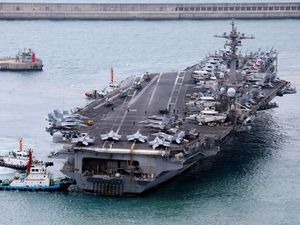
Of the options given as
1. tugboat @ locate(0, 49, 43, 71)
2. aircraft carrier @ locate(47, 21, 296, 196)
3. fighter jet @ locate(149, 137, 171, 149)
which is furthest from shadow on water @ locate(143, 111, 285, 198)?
tugboat @ locate(0, 49, 43, 71)

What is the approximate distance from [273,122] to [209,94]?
8.32 metres

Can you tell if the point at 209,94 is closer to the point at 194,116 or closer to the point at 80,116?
the point at 194,116

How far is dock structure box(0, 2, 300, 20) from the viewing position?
15125 cm

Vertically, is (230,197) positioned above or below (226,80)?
below

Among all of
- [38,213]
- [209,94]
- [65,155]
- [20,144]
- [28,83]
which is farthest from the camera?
[28,83]

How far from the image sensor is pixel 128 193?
200 ft

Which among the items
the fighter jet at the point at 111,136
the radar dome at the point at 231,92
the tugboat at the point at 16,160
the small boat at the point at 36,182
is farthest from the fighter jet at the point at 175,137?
the tugboat at the point at 16,160

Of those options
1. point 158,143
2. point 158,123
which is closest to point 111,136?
point 158,143

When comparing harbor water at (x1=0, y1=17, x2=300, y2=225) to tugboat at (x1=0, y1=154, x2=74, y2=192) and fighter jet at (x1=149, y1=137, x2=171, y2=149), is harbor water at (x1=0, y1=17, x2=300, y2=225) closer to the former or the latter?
tugboat at (x1=0, y1=154, x2=74, y2=192)

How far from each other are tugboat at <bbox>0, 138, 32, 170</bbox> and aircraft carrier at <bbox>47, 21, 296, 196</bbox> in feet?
8.54

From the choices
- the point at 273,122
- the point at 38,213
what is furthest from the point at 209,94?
the point at 38,213

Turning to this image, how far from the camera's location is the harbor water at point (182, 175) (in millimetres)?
58469

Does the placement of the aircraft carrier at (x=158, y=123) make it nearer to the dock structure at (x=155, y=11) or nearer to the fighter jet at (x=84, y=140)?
the fighter jet at (x=84, y=140)

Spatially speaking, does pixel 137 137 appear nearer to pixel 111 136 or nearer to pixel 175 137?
pixel 111 136
